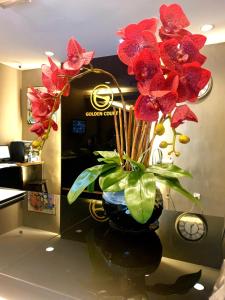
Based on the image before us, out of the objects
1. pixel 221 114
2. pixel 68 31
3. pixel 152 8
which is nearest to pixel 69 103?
pixel 68 31

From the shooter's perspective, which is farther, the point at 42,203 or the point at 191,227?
the point at 42,203

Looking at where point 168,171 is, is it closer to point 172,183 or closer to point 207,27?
point 172,183

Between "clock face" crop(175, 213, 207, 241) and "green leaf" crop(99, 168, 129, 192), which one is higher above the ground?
"green leaf" crop(99, 168, 129, 192)

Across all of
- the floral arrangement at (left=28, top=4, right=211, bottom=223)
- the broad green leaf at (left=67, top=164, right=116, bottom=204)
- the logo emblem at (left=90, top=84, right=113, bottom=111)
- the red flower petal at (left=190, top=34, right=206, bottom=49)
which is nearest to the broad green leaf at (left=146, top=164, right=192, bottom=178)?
the floral arrangement at (left=28, top=4, right=211, bottom=223)

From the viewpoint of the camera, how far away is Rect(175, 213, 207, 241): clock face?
87 cm

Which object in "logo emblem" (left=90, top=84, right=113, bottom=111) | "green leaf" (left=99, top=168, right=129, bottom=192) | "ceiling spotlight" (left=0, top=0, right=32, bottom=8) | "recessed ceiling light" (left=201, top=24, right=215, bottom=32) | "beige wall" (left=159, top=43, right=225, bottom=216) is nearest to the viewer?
"green leaf" (left=99, top=168, right=129, bottom=192)

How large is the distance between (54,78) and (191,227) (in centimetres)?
78

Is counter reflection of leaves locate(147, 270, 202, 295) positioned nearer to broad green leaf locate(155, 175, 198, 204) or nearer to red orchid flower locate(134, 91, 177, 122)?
broad green leaf locate(155, 175, 198, 204)

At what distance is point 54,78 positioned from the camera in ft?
2.57

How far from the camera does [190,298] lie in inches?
19.9

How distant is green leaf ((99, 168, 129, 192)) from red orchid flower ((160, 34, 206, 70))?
0.36 meters

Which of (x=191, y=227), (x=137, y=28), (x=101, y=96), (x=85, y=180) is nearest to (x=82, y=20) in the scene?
(x=101, y=96)

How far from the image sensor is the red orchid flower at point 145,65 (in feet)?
2.04

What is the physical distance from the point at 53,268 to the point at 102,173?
32 centimetres
